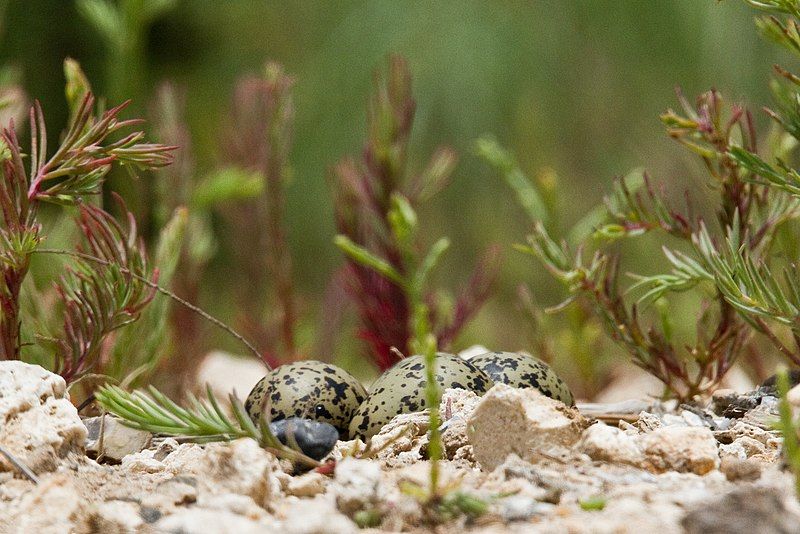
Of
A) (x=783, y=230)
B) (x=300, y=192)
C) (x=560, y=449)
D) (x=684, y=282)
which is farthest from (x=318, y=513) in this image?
(x=300, y=192)

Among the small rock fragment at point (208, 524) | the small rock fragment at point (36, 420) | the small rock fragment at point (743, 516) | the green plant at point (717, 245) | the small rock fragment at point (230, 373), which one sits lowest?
the small rock fragment at point (208, 524)

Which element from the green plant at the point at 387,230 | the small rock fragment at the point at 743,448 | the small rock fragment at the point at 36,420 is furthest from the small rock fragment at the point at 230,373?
the small rock fragment at the point at 743,448

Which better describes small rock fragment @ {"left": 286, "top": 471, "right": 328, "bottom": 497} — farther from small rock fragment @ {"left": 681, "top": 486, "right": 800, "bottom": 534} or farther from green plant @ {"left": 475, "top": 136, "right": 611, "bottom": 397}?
green plant @ {"left": 475, "top": 136, "right": 611, "bottom": 397}

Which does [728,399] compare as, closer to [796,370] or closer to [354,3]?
[796,370]

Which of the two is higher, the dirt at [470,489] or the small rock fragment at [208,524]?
the dirt at [470,489]

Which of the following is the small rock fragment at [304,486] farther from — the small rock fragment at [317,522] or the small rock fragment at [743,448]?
the small rock fragment at [743,448]
